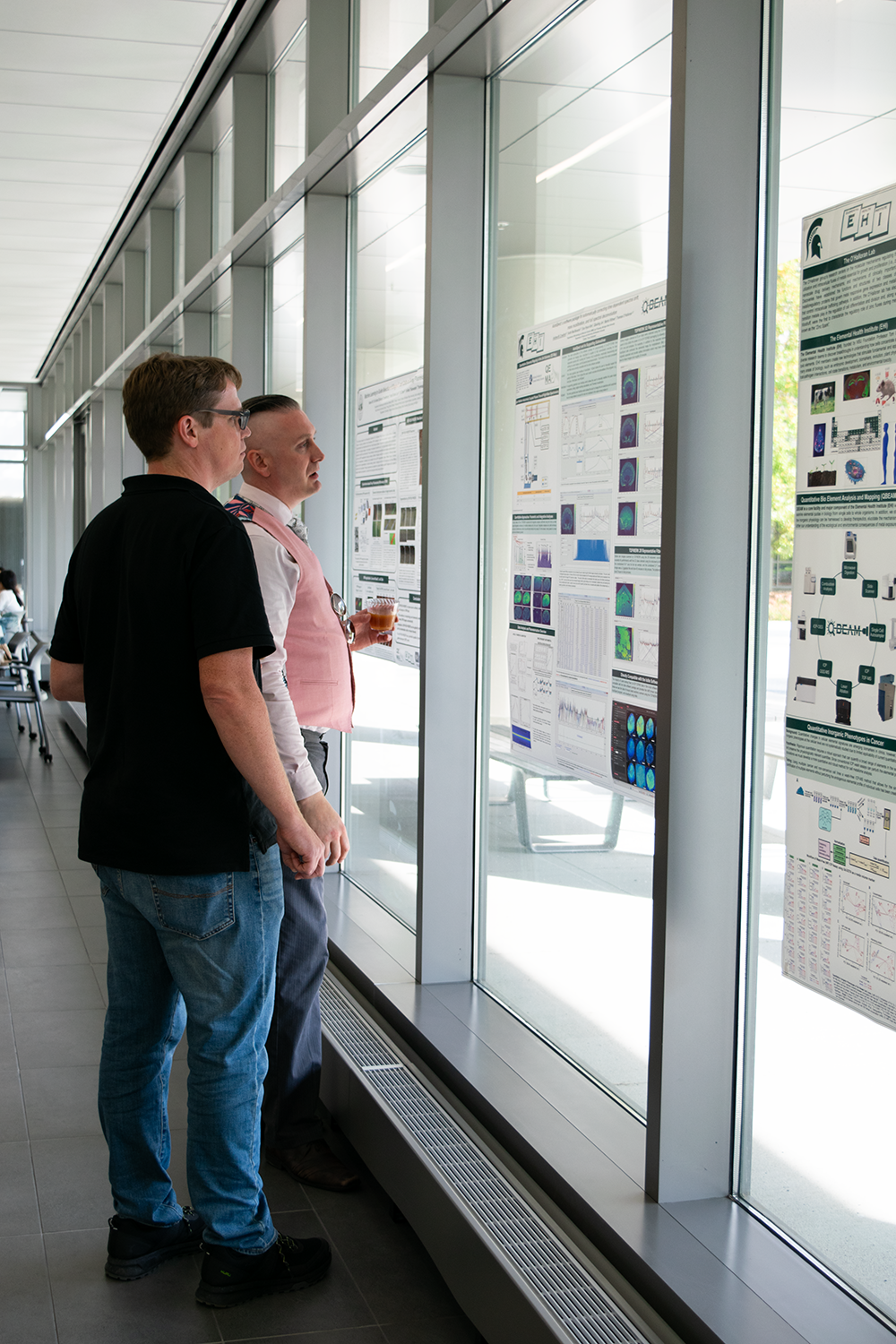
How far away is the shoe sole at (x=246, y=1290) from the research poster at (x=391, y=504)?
196cm

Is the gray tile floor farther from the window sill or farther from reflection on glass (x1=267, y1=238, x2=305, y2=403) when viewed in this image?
reflection on glass (x1=267, y1=238, x2=305, y2=403)

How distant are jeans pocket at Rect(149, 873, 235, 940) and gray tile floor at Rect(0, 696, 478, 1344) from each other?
0.82 m

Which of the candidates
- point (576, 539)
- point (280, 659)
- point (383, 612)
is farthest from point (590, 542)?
point (280, 659)

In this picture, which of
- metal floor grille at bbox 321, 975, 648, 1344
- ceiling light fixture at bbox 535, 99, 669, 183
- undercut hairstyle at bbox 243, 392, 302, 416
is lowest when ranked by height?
metal floor grille at bbox 321, 975, 648, 1344

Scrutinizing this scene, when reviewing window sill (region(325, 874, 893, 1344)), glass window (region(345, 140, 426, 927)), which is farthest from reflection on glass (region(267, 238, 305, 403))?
window sill (region(325, 874, 893, 1344))

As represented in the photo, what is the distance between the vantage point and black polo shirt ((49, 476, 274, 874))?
2.33 m

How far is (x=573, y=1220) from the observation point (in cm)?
241

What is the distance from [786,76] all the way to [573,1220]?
2.16 meters

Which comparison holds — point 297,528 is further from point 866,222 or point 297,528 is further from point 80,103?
point 80,103

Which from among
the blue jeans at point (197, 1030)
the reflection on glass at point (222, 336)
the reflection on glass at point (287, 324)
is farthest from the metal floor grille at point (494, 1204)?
the reflection on glass at point (222, 336)

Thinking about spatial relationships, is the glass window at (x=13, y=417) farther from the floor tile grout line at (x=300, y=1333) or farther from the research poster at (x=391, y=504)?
the floor tile grout line at (x=300, y=1333)

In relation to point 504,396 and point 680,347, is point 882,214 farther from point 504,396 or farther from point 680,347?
point 504,396

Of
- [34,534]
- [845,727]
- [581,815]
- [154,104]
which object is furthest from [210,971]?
[34,534]

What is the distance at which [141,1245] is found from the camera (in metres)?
2.64
